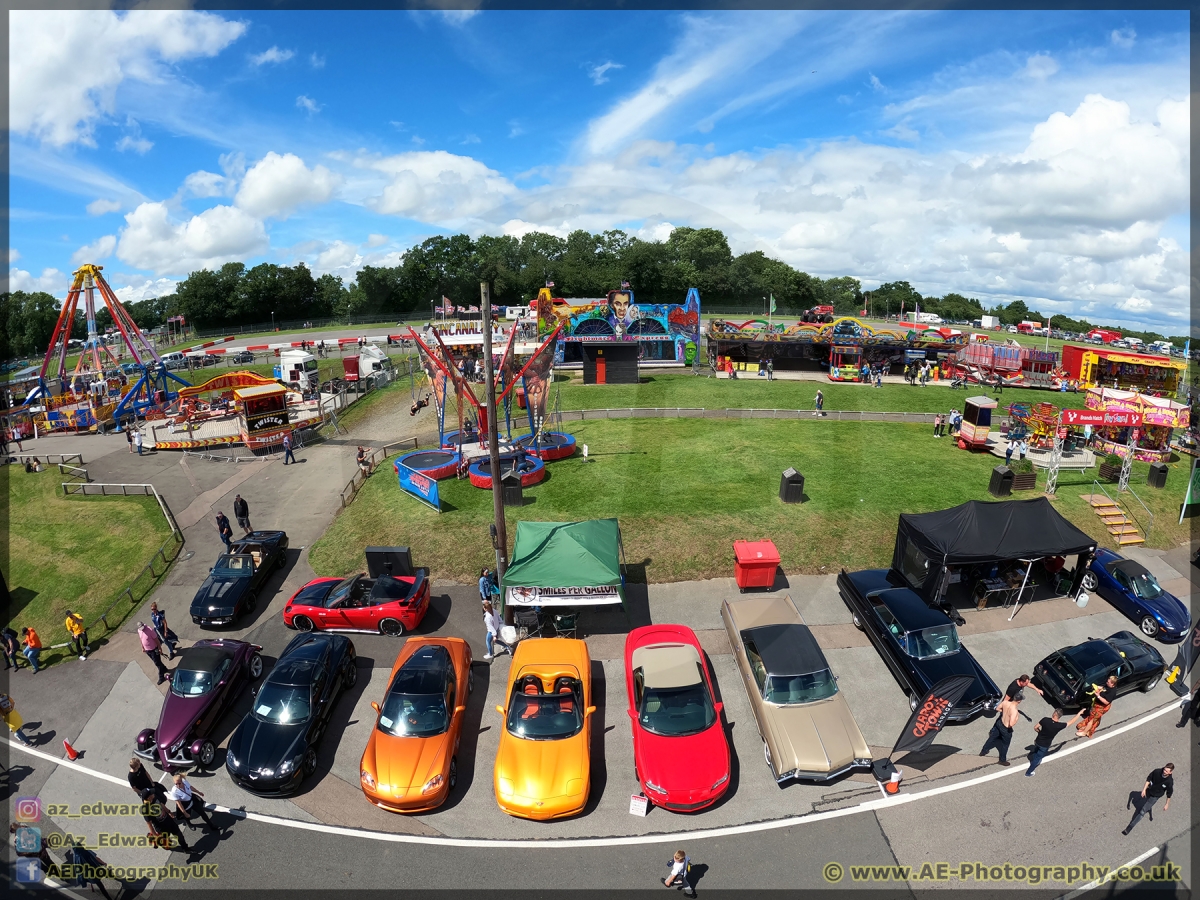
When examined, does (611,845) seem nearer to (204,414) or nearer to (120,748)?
(120,748)

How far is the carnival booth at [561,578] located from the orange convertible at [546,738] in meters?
2.13

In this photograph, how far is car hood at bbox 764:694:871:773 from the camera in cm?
1034

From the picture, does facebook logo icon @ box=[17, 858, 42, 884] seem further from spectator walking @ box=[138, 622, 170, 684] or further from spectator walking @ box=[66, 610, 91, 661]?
spectator walking @ box=[66, 610, 91, 661]

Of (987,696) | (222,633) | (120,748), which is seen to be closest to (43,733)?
(120,748)

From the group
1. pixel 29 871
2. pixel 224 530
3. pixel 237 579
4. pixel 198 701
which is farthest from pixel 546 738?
pixel 224 530

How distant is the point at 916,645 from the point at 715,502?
911 centimetres

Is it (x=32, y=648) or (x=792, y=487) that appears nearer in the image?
(x=32, y=648)

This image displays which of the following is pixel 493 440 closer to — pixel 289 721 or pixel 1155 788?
pixel 289 721

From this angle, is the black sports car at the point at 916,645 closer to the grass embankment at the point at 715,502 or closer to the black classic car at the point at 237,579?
the grass embankment at the point at 715,502

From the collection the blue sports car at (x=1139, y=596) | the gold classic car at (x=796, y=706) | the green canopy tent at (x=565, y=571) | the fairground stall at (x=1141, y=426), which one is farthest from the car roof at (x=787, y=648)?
the fairground stall at (x=1141, y=426)

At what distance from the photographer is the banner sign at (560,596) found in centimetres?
1439

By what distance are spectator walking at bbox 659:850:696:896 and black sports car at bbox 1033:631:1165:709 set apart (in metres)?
9.55

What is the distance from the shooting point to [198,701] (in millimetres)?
11945

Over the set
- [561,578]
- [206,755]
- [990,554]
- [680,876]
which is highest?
[990,554]
